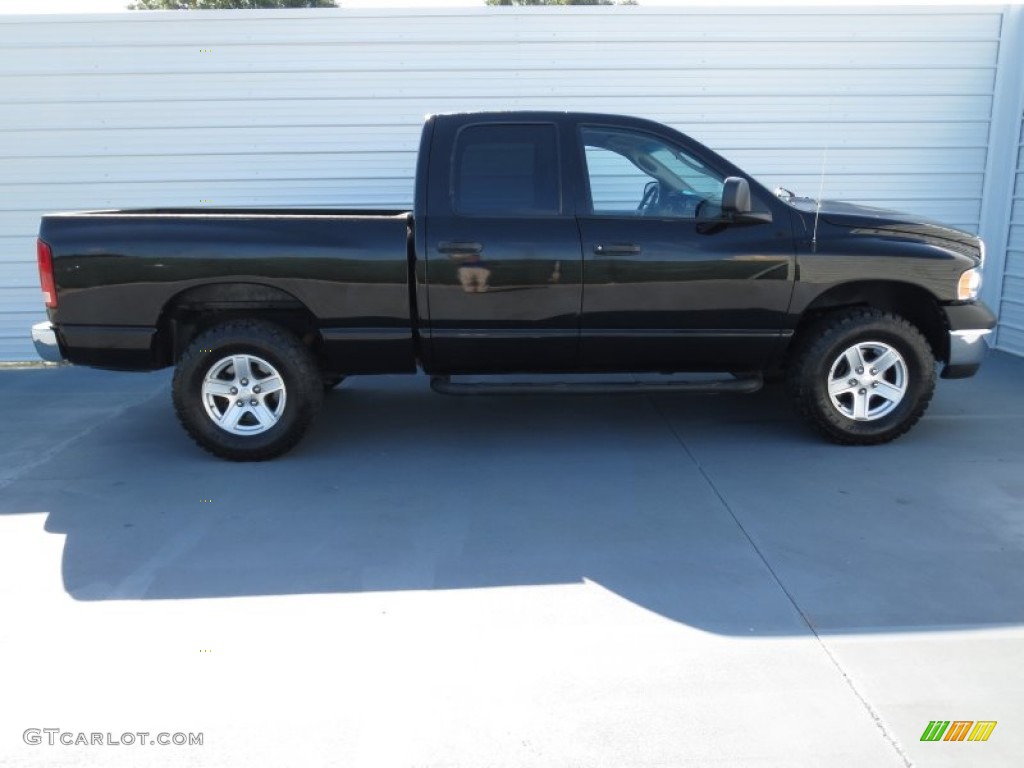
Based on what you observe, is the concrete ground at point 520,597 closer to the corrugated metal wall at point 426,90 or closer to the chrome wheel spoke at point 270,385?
the chrome wheel spoke at point 270,385

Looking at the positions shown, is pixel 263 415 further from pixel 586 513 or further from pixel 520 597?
pixel 520 597

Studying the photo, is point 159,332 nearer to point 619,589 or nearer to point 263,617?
point 263,617

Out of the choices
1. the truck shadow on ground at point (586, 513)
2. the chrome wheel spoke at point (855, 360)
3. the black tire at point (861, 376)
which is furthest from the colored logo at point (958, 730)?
the chrome wheel spoke at point (855, 360)

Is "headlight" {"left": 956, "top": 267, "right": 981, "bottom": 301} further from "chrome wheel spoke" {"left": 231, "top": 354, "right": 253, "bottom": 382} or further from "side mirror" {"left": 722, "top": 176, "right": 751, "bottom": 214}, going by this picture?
"chrome wheel spoke" {"left": 231, "top": 354, "right": 253, "bottom": 382}

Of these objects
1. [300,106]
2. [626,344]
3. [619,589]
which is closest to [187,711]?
[619,589]

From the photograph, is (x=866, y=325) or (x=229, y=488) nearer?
(x=229, y=488)

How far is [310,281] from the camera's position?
501 cm

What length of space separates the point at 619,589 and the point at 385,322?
7.33ft

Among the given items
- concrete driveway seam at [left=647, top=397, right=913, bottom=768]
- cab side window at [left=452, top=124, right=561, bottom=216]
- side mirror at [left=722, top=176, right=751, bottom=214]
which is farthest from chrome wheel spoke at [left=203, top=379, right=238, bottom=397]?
side mirror at [left=722, top=176, right=751, bottom=214]

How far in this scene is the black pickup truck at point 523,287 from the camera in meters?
4.97

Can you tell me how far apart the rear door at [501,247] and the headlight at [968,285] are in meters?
2.30

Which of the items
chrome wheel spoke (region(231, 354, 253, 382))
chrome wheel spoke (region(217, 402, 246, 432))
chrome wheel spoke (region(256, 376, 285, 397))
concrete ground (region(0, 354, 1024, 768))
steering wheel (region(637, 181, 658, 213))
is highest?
steering wheel (region(637, 181, 658, 213))

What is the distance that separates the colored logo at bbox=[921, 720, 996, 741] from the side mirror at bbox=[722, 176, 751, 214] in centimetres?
289

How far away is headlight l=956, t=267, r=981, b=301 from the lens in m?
5.19
